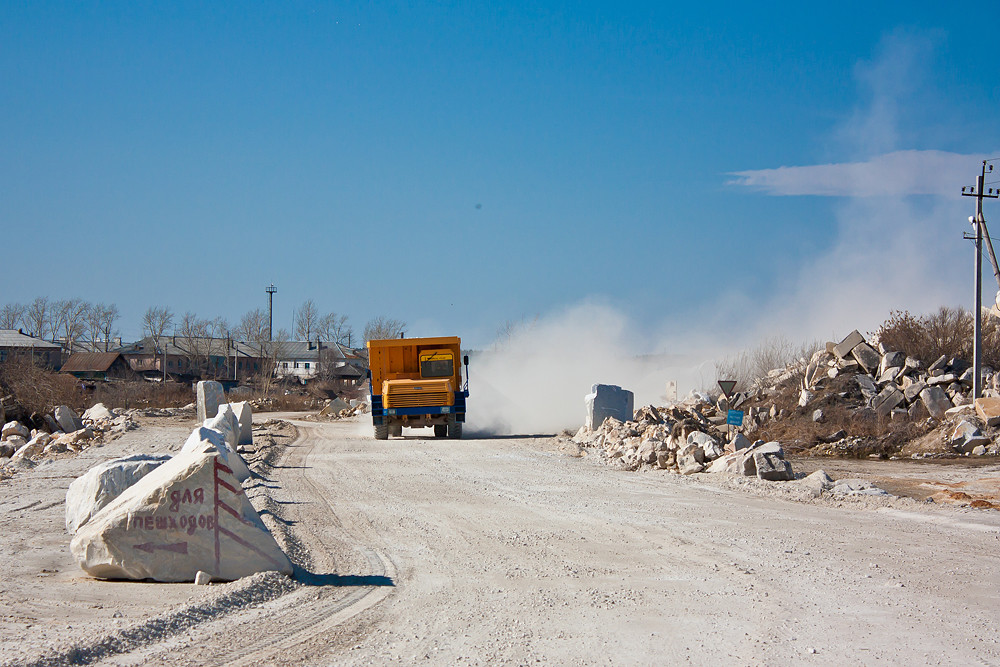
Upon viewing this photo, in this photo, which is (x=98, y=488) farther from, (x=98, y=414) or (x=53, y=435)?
(x=98, y=414)

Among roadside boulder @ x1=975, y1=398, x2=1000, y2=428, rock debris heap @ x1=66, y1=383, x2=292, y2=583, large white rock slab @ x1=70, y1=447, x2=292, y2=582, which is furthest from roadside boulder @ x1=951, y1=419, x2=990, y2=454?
large white rock slab @ x1=70, y1=447, x2=292, y2=582

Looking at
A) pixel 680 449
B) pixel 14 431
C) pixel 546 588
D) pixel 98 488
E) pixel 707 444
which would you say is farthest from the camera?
pixel 14 431

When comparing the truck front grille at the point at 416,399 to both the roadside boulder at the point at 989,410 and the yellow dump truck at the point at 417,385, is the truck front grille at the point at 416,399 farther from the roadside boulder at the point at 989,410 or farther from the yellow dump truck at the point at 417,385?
the roadside boulder at the point at 989,410

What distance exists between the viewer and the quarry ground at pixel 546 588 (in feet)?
19.4

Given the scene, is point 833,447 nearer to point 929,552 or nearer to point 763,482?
point 763,482

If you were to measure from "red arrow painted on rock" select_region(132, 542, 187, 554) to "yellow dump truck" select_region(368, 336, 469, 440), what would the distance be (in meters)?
20.4

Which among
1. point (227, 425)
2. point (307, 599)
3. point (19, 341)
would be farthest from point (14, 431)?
point (19, 341)

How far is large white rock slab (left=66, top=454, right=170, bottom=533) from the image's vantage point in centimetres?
934

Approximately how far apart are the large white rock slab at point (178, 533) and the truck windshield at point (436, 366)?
21750 mm

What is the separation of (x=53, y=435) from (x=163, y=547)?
2279 cm

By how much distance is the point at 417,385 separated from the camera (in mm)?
28141

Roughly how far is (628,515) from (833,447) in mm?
15626

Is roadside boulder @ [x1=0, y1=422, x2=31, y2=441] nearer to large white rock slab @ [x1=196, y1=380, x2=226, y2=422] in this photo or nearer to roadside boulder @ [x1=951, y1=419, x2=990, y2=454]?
large white rock slab @ [x1=196, y1=380, x2=226, y2=422]

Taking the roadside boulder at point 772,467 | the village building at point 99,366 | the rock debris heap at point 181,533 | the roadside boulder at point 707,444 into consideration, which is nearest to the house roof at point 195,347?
the village building at point 99,366
